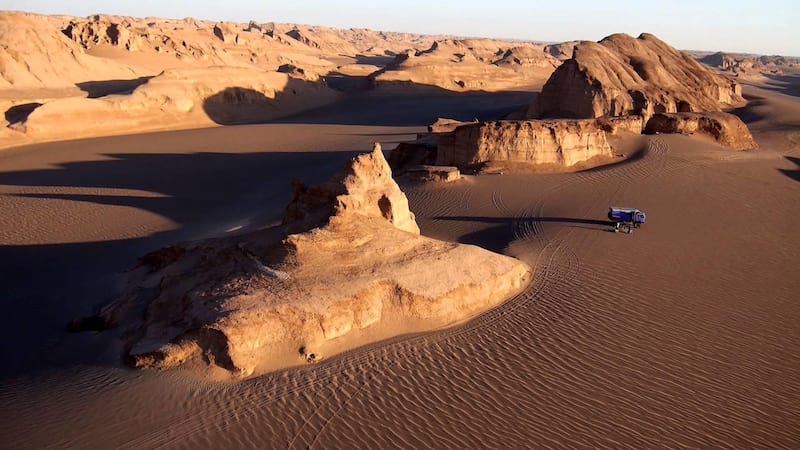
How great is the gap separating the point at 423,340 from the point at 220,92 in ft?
105

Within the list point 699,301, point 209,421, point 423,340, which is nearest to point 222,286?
point 209,421

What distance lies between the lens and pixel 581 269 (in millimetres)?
11734

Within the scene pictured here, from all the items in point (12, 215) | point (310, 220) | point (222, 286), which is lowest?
point (12, 215)

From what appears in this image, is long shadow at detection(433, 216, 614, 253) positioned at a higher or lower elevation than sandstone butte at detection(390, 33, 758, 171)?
lower

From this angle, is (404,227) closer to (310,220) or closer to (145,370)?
(310,220)

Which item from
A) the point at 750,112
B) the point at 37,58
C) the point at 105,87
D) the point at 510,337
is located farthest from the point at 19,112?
the point at 750,112

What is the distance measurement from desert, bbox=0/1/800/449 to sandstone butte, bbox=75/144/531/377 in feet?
0.13

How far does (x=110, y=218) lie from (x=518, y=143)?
12814 millimetres

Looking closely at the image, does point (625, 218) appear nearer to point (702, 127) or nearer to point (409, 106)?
point (702, 127)

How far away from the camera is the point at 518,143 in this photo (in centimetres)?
1925

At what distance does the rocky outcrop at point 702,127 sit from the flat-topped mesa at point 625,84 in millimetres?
1752

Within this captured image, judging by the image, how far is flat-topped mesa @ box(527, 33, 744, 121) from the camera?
92.0 feet

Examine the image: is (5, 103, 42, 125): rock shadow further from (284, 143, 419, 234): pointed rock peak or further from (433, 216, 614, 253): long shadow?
(284, 143, 419, 234): pointed rock peak

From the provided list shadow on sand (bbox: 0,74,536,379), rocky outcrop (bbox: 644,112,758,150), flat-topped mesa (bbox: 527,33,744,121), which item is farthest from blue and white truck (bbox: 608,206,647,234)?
flat-topped mesa (bbox: 527,33,744,121)
